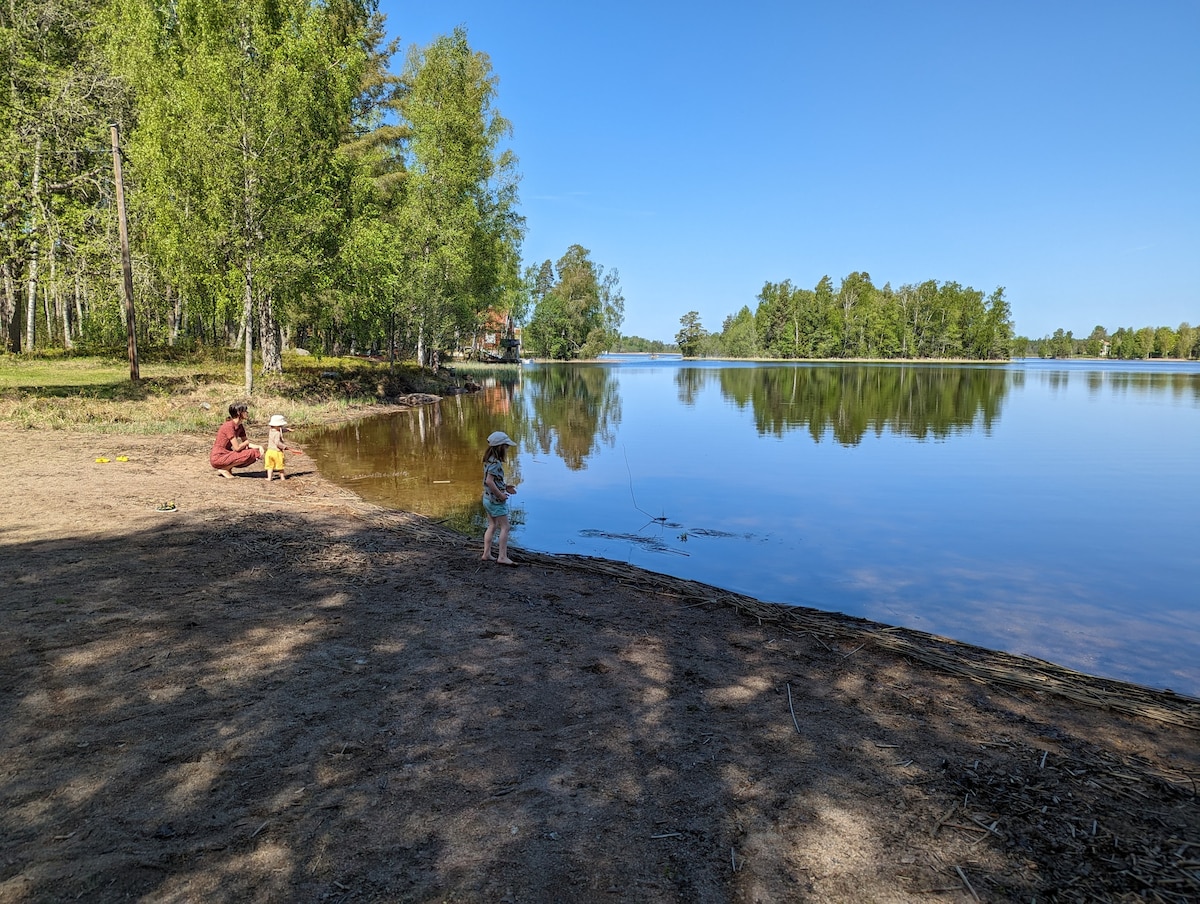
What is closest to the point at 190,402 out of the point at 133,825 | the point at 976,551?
the point at 133,825

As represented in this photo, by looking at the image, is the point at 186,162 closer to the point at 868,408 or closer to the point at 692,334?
the point at 868,408

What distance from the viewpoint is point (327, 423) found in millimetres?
25141

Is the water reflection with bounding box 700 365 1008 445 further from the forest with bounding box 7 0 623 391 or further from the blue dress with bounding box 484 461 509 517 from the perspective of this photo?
the forest with bounding box 7 0 623 391

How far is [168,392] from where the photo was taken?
2297 cm

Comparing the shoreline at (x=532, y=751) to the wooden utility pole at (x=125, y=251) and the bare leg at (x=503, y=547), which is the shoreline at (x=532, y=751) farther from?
the wooden utility pole at (x=125, y=251)

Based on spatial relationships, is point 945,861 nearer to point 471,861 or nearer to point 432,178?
point 471,861

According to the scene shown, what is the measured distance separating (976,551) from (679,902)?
1054cm

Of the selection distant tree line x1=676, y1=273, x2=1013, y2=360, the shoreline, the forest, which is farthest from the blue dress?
distant tree line x1=676, y1=273, x2=1013, y2=360

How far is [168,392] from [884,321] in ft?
478

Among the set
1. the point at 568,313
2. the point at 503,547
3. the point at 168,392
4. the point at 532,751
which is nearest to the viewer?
the point at 532,751

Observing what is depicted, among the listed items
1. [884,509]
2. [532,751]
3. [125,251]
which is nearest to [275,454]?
[532,751]

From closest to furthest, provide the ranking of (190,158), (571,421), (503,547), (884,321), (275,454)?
(503,547) < (275,454) < (190,158) < (571,421) < (884,321)

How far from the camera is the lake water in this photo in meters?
8.84

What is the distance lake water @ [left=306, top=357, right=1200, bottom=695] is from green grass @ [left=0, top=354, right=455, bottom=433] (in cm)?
339
